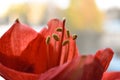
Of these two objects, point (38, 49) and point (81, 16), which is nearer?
point (38, 49)

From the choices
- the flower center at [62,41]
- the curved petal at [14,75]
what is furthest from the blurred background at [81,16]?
the curved petal at [14,75]

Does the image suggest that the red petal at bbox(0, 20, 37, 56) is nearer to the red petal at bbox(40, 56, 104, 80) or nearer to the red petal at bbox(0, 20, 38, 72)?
the red petal at bbox(0, 20, 38, 72)

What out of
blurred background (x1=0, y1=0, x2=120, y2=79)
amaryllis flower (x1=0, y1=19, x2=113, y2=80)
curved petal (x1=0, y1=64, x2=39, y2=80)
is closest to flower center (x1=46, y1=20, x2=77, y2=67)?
amaryllis flower (x1=0, y1=19, x2=113, y2=80)

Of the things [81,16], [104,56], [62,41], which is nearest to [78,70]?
[104,56]

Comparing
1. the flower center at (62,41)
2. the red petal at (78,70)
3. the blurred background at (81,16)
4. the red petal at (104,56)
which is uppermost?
the blurred background at (81,16)

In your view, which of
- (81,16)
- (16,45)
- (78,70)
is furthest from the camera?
(81,16)

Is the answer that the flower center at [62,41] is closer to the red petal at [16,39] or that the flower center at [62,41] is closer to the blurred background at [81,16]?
the red petal at [16,39]

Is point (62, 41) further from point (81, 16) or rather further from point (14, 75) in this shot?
point (81, 16)
